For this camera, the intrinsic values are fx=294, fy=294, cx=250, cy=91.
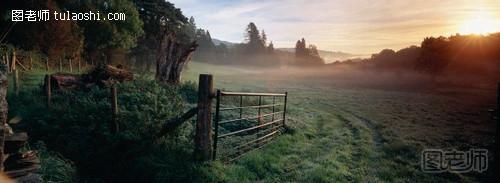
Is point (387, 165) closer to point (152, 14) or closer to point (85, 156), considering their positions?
point (85, 156)

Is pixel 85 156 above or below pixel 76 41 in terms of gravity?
below

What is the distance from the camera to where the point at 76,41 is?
28234mm

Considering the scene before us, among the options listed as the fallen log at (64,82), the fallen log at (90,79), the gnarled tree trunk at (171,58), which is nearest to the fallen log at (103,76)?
the fallen log at (90,79)

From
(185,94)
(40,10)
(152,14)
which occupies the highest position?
(152,14)

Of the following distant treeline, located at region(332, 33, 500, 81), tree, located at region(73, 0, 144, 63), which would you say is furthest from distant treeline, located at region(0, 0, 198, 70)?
distant treeline, located at region(332, 33, 500, 81)

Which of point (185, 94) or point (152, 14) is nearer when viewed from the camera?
point (185, 94)

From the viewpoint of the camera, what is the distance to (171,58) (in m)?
17.8

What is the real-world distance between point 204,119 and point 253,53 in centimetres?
10512

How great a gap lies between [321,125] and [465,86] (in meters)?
40.5

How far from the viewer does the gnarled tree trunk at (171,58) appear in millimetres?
17734

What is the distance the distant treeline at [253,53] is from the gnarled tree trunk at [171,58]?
8258 centimetres

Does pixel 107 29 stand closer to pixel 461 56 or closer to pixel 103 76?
pixel 103 76

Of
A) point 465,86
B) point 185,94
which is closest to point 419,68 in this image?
point 465,86
